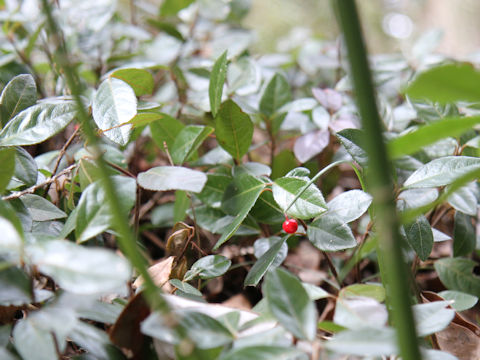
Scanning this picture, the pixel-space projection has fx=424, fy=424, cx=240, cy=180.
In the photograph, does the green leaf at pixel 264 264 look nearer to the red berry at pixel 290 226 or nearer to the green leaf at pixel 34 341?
the red berry at pixel 290 226

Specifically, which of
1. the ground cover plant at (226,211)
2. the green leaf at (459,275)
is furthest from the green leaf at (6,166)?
the green leaf at (459,275)

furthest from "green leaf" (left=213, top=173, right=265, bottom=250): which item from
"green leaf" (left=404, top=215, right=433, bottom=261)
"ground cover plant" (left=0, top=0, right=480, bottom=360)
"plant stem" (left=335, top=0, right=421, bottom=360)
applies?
"plant stem" (left=335, top=0, right=421, bottom=360)

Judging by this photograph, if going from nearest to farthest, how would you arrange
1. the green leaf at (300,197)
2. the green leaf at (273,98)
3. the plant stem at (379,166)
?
1. the plant stem at (379,166)
2. the green leaf at (300,197)
3. the green leaf at (273,98)

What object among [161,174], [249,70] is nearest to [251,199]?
[161,174]

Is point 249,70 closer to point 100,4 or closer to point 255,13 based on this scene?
point 100,4

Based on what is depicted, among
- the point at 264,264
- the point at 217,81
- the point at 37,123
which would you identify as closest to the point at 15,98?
the point at 37,123

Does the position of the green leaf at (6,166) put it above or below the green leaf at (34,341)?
above

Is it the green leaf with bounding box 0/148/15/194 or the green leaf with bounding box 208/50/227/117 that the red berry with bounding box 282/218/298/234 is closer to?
the green leaf with bounding box 208/50/227/117
